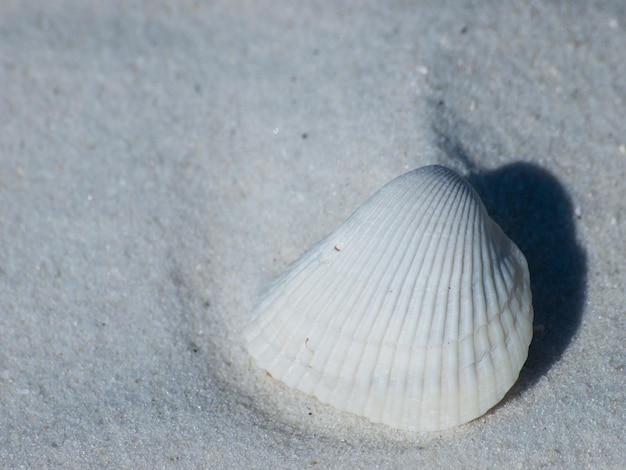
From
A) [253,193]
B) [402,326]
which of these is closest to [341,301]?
[402,326]

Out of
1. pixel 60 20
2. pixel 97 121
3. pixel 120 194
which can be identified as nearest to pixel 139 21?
pixel 60 20

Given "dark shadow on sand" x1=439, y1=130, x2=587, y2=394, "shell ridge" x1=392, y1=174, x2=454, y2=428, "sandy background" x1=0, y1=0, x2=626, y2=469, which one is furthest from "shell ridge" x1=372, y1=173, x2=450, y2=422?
"dark shadow on sand" x1=439, y1=130, x2=587, y2=394

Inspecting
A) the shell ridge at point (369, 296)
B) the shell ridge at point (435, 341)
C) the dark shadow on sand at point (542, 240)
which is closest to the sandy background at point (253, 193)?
the dark shadow on sand at point (542, 240)

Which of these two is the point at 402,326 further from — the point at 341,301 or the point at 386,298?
the point at 341,301

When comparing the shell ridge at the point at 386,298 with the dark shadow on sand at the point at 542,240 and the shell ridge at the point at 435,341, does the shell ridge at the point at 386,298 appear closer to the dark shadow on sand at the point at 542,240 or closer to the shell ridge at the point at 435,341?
the shell ridge at the point at 435,341

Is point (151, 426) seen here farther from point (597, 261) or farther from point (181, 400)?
point (597, 261)

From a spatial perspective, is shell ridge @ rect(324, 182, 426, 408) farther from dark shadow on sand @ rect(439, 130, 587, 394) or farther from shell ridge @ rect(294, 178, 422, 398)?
dark shadow on sand @ rect(439, 130, 587, 394)
